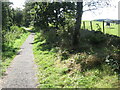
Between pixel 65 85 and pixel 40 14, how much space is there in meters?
15.2

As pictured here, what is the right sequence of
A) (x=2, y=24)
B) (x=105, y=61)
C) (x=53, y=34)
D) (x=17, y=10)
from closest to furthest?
(x=105, y=61), (x=2, y=24), (x=53, y=34), (x=17, y=10)

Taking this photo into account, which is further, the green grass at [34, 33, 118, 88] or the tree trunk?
the tree trunk

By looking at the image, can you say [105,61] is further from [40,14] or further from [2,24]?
[40,14]

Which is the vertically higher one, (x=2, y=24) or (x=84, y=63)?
(x=2, y=24)

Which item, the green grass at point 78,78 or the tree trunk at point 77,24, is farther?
the tree trunk at point 77,24

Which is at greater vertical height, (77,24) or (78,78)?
(77,24)

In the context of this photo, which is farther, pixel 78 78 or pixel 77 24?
pixel 77 24

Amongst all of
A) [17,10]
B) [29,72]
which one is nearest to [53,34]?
[29,72]

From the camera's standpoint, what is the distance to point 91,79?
243 inches

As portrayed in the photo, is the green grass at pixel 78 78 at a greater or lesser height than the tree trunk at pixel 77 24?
lesser

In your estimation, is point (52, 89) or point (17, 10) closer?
point (52, 89)

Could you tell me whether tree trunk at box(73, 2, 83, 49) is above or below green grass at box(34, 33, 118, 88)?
Result: above

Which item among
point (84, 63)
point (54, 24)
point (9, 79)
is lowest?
point (9, 79)

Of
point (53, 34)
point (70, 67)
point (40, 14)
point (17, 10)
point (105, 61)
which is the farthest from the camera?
point (17, 10)
